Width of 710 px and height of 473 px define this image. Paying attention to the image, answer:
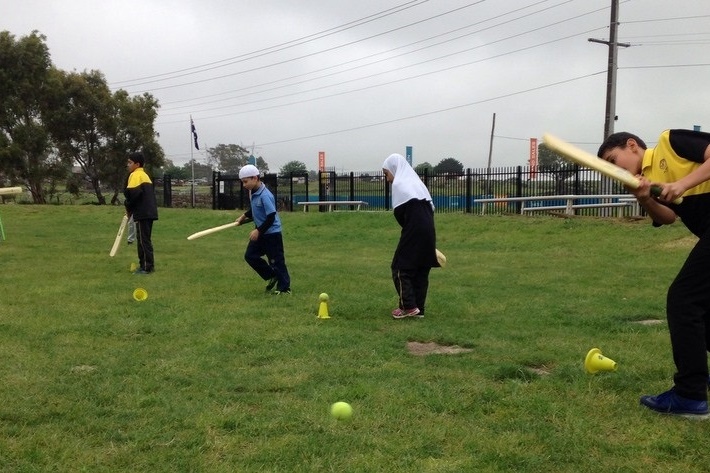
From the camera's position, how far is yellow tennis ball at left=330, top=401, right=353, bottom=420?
3.99 m

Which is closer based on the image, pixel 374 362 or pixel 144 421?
pixel 144 421

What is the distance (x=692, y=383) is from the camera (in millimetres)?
4000

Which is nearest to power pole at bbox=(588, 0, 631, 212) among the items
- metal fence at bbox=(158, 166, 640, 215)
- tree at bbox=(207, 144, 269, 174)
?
Answer: metal fence at bbox=(158, 166, 640, 215)

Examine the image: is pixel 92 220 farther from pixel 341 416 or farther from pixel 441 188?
pixel 341 416

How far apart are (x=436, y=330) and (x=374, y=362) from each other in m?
1.38

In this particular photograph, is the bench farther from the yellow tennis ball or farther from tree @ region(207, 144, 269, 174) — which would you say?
tree @ region(207, 144, 269, 174)

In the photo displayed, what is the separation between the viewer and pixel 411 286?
7.35 m

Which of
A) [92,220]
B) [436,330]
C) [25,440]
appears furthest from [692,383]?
[92,220]

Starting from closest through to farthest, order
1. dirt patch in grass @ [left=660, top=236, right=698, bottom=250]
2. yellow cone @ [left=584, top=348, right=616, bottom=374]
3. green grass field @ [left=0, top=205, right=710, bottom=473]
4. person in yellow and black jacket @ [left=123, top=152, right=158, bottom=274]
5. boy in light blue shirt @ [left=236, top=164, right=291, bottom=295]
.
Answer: green grass field @ [left=0, top=205, right=710, bottom=473] < yellow cone @ [left=584, top=348, right=616, bottom=374] < boy in light blue shirt @ [left=236, top=164, right=291, bottom=295] < person in yellow and black jacket @ [left=123, top=152, right=158, bottom=274] < dirt patch in grass @ [left=660, top=236, right=698, bottom=250]

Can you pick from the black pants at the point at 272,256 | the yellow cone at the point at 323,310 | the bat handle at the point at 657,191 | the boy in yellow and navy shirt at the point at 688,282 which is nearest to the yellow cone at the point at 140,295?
the black pants at the point at 272,256

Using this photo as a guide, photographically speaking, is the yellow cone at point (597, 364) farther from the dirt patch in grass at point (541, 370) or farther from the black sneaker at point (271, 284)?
the black sneaker at point (271, 284)

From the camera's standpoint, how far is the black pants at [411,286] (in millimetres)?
7328

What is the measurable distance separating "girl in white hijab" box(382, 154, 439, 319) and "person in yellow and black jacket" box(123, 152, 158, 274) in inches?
213

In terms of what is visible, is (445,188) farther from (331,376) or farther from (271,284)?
(331,376)
